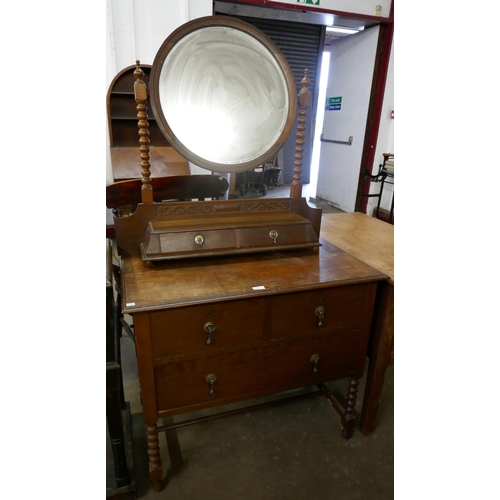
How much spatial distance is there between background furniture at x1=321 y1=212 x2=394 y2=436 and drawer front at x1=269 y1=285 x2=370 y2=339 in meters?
0.11

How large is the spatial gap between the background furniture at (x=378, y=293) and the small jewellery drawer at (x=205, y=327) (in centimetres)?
59

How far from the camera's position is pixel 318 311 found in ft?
4.86

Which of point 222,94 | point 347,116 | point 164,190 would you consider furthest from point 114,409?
point 347,116

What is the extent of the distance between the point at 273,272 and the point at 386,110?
430cm

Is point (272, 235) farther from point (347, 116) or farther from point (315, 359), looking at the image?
point (347, 116)

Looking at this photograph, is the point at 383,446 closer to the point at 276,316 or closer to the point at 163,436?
the point at 276,316

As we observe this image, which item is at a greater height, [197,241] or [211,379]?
[197,241]

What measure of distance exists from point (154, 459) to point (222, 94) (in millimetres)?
1555

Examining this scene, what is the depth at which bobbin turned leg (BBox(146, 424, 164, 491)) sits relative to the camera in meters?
1.43

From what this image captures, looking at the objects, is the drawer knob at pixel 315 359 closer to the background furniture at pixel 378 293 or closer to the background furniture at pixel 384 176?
the background furniture at pixel 378 293

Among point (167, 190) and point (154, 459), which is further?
point (167, 190)

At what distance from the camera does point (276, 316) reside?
143cm

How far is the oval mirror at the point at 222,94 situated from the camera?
4.77ft

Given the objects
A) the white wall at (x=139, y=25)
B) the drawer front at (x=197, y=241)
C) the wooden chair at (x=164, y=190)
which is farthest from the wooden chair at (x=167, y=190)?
the white wall at (x=139, y=25)
